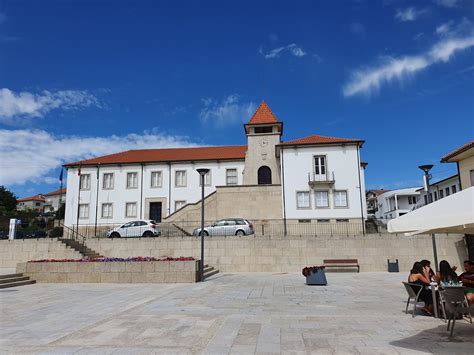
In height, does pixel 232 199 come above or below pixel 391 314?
above

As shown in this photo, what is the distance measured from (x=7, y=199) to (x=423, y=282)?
256 feet

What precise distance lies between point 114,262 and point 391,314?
12.4m

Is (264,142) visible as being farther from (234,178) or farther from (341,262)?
(341,262)

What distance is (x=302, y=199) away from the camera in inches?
1195

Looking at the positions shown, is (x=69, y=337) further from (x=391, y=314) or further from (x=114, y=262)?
(x=114, y=262)

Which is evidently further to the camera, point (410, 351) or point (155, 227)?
point (155, 227)

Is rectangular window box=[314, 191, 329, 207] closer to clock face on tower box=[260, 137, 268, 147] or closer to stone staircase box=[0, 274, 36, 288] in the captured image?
clock face on tower box=[260, 137, 268, 147]

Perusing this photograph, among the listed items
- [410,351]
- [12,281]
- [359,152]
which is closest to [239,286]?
[410,351]

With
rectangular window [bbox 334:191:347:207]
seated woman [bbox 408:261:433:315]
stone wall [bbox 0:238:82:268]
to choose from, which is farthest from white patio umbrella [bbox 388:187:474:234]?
rectangular window [bbox 334:191:347:207]

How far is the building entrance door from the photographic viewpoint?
38.3 metres

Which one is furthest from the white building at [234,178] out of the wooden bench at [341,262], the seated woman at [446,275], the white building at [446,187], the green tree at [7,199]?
the green tree at [7,199]

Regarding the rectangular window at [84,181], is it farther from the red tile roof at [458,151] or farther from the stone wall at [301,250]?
the red tile roof at [458,151]

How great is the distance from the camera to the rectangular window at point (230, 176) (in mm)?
38531

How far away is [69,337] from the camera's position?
6.48 metres
